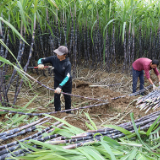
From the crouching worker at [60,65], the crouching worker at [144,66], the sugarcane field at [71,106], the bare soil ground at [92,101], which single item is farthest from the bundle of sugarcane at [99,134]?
the crouching worker at [144,66]

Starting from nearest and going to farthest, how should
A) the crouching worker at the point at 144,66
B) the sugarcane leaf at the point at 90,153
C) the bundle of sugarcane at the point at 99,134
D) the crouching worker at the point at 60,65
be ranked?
the sugarcane leaf at the point at 90,153 → the bundle of sugarcane at the point at 99,134 → the crouching worker at the point at 60,65 → the crouching worker at the point at 144,66

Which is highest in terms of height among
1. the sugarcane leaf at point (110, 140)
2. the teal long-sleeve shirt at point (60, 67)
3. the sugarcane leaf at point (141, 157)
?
the teal long-sleeve shirt at point (60, 67)

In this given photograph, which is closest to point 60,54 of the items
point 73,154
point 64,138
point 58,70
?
point 58,70

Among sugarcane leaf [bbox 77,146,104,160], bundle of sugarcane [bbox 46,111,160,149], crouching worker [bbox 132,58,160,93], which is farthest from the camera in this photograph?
crouching worker [bbox 132,58,160,93]

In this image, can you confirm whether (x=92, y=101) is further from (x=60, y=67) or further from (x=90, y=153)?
(x=90, y=153)

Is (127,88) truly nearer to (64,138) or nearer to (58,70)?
(58,70)

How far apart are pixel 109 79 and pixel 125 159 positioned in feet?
7.80

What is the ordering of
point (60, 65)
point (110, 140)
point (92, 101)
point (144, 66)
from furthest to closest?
point (144, 66) → point (92, 101) → point (60, 65) → point (110, 140)

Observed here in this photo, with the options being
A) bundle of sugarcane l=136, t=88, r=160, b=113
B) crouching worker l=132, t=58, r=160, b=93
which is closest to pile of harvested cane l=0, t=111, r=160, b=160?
bundle of sugarcane l=136, t=88, r=160, b=113

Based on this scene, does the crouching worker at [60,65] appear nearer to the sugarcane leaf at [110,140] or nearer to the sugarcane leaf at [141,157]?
the sugarcane leaf at [110,140]

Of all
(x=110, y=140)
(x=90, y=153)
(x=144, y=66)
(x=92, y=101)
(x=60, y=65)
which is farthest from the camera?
(x=144, y=66)

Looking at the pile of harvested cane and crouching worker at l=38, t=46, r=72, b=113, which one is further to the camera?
crouching worker at l=38, t=46, r=72, b=113

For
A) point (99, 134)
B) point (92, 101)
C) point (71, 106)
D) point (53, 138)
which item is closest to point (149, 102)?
point (92, 101)

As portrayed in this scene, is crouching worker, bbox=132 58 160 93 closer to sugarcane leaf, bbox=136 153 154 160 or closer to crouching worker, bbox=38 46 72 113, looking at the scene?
crouching worker, bbox=38 46 72 113
